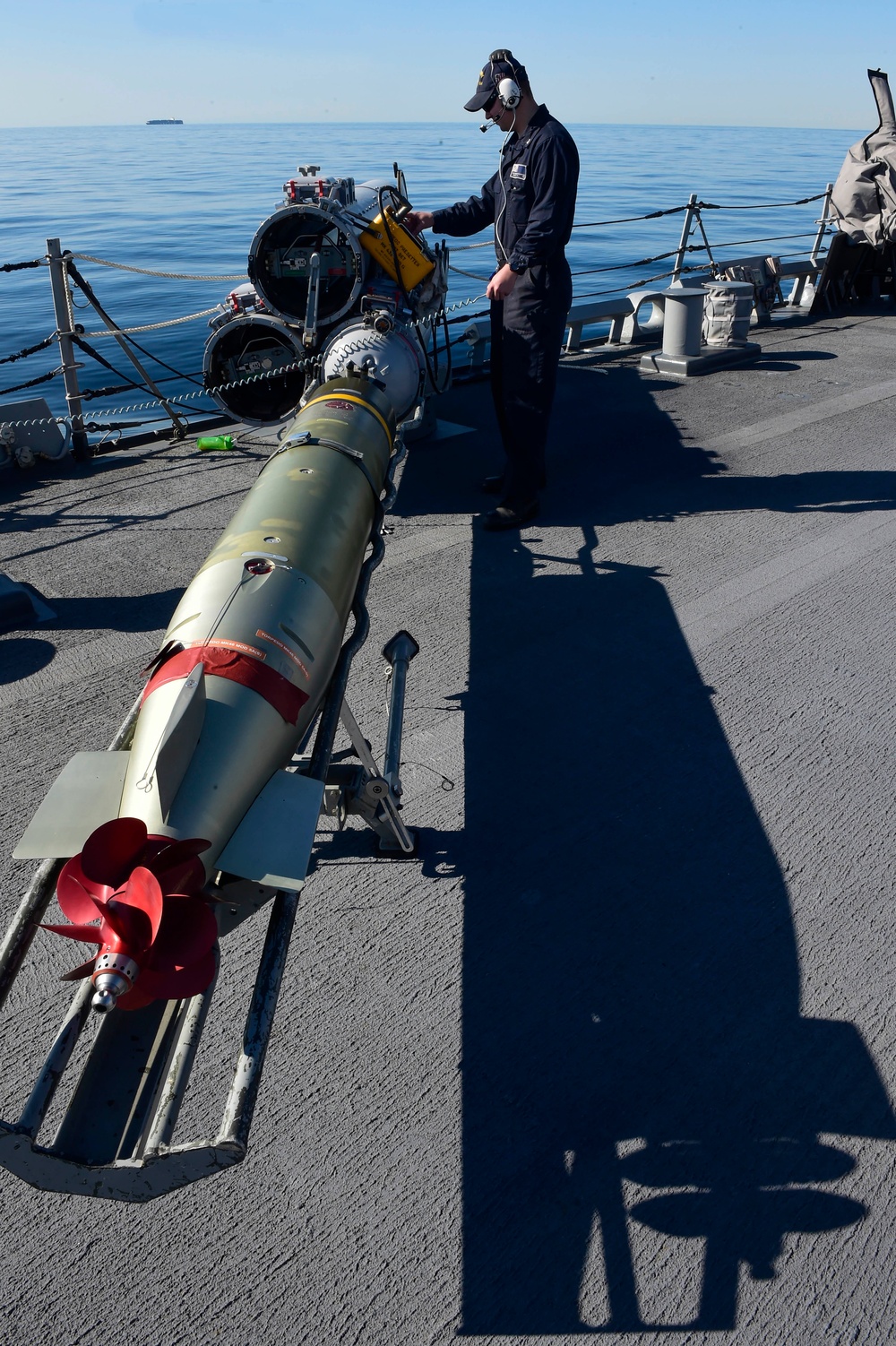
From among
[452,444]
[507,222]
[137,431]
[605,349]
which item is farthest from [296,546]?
[605,349]

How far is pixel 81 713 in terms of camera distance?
3994mm

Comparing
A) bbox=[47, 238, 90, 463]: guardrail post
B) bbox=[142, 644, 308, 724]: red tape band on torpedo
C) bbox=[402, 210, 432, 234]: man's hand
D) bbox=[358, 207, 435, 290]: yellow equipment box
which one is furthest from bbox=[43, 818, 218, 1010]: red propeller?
bbox=[47, 238, 90, 463]: guardrail post

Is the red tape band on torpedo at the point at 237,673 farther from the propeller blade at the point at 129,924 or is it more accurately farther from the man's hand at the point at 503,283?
the man's hand at the point at 503,283

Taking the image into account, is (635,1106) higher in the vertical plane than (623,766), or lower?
lower

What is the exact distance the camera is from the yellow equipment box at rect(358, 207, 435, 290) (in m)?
5.77

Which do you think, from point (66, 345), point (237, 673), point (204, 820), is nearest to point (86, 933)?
point (204, 820)

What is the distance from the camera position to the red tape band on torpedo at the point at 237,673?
8.20 ft

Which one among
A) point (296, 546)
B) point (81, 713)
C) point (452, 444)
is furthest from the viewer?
point (452, 444)

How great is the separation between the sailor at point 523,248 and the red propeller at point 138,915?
13.5ft

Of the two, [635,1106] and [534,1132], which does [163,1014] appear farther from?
[635,1106]

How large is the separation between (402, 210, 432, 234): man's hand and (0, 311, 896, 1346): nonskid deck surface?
211cm

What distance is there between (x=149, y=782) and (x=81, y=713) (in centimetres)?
200

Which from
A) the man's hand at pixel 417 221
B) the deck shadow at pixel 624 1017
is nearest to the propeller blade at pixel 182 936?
the deck shadow at pixel 624 1017

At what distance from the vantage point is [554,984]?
276 cm
